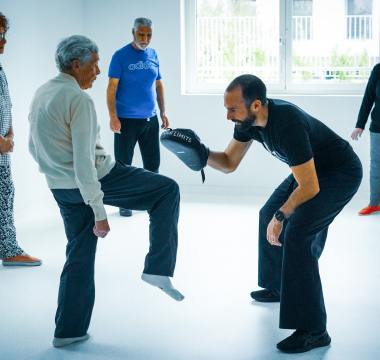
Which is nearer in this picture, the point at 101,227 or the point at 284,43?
the point at 101,227

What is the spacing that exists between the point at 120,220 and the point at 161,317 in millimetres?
1775

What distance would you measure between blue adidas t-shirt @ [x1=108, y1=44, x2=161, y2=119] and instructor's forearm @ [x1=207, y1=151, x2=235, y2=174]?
1755 millimetres

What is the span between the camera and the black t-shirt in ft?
6.81

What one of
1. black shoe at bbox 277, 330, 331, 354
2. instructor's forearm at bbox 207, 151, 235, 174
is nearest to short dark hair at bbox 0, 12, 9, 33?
instructor's forearm at bbox 207, 151, 235, 174

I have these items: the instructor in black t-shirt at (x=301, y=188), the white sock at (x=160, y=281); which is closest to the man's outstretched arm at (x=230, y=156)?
the instructor in black t-shirt at (x=301, y=188)

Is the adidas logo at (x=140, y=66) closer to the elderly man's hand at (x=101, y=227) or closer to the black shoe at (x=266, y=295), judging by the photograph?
the black shoe at (x=266, y=295)

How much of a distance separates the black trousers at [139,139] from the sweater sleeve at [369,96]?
167cm

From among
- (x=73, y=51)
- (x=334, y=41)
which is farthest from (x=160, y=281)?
(x=334, y=41)

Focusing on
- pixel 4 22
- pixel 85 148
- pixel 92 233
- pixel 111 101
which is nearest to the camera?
pixel 85 148

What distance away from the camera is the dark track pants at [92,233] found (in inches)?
85.5

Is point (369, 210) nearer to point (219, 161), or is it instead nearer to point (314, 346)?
point (219, 161)

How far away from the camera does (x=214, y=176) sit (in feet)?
17.1

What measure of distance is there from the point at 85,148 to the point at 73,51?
15.4 inches

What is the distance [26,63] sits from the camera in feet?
14.1
